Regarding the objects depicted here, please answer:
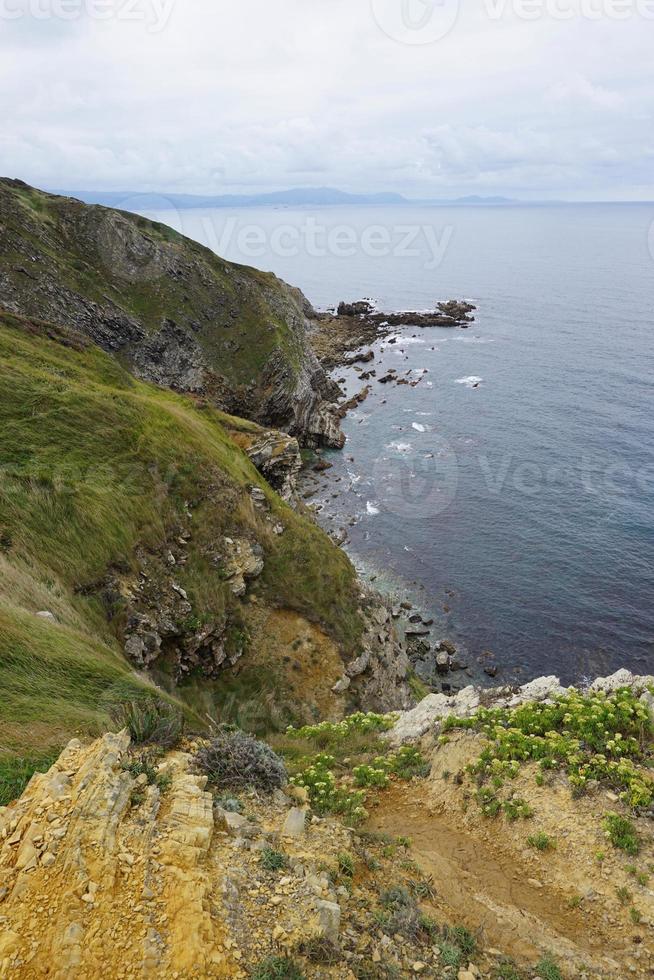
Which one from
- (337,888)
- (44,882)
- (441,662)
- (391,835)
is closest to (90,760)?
(44,882)

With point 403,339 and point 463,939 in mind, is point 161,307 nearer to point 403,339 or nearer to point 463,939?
point 403,339

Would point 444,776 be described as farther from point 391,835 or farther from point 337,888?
point 337,888

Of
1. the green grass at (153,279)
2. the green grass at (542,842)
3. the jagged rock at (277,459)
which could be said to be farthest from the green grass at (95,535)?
the green grass at (153,279)

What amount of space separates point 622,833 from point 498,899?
11.2 ft

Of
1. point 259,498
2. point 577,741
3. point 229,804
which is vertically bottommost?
point 229,804

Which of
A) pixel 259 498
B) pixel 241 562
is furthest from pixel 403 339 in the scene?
pixel 241 562

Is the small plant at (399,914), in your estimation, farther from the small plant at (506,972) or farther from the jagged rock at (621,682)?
the jagged rock at (621,682)

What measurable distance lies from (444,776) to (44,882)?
10.7 metres

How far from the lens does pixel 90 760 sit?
10328 mm

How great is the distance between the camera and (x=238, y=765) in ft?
40.7

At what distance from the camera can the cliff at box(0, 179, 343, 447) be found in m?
61.3

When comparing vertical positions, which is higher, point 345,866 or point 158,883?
point 158,883

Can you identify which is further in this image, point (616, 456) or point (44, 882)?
point (616, 456)

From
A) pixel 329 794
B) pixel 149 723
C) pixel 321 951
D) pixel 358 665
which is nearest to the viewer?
pixel 321 951
